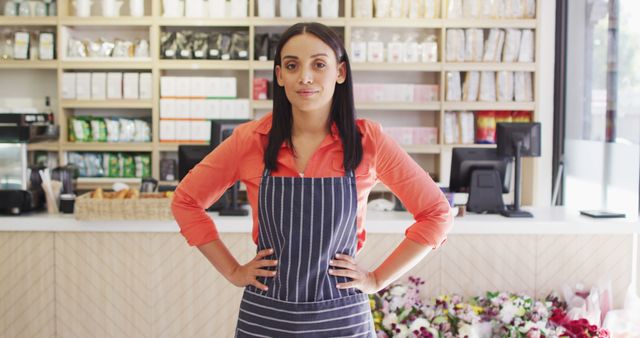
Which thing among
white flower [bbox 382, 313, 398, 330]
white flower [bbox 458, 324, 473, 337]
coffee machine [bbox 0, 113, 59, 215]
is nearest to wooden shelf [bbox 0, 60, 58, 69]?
coffee machine [bbox 0, 113, 59, 215]

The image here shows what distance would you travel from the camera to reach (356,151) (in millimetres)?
1668

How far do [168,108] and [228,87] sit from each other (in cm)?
48

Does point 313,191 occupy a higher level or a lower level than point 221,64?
lower

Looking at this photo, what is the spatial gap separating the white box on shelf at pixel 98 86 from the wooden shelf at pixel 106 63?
76 millimetres

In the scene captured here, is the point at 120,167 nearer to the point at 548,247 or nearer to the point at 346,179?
the point at 548,247

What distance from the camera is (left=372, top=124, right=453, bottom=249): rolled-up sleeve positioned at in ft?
5.57

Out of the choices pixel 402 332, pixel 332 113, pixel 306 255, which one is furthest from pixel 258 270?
pixel 402 332

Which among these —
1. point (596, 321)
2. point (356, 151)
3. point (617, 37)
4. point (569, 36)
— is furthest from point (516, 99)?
point (356, 151)

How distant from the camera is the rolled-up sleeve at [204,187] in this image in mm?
1737

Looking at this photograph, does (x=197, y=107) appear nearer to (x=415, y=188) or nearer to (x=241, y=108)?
(x=241, y=108)

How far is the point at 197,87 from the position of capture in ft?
19.0

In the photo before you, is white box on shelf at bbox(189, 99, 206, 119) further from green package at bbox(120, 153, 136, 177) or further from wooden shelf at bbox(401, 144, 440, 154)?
wooden shelf at bbox(401, 144, 440, 154)

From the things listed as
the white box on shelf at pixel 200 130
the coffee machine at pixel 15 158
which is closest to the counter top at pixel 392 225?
the coffee machine at pixel 15 158

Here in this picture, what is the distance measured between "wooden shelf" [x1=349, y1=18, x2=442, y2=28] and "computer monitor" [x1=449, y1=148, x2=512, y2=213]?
1926 mm
